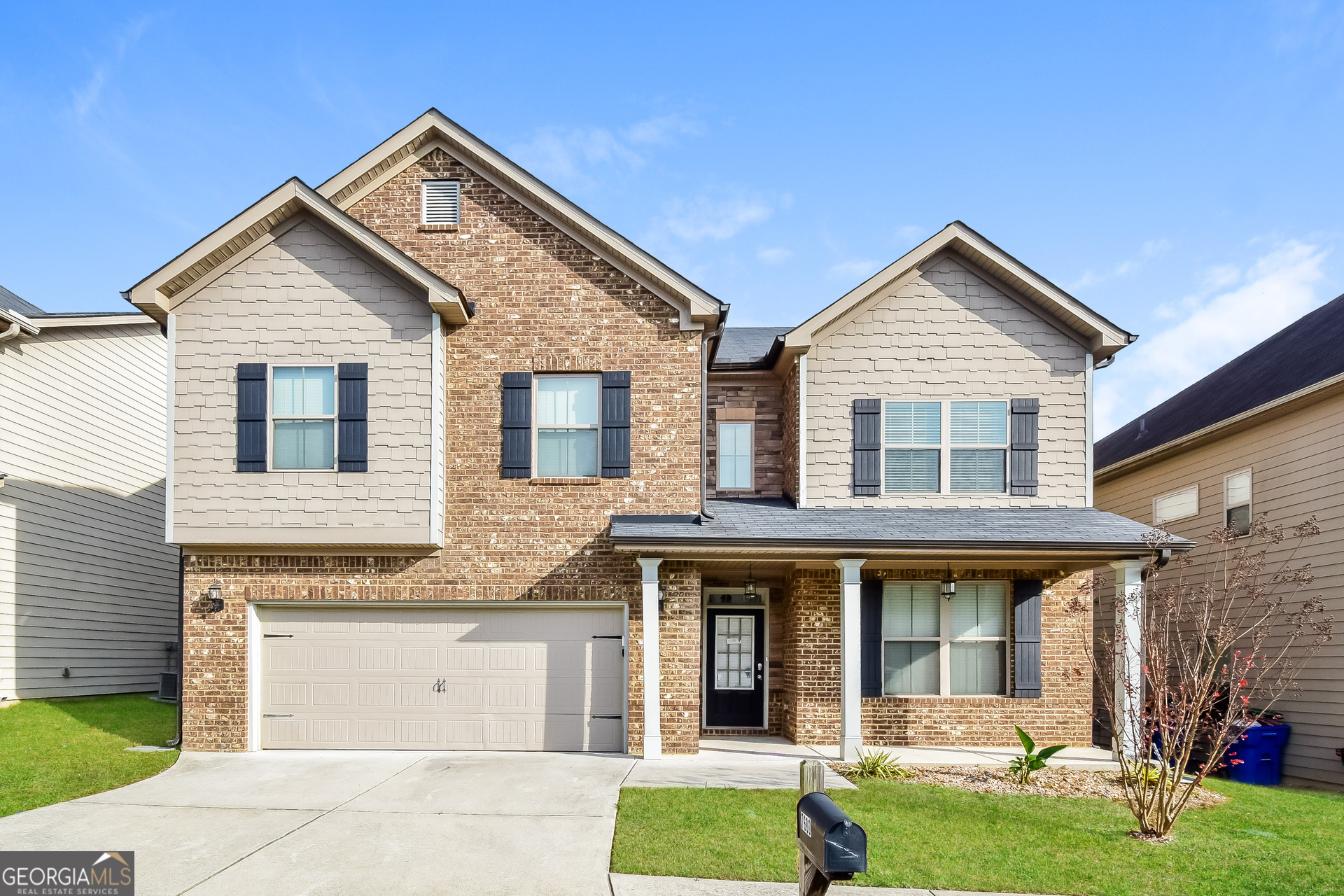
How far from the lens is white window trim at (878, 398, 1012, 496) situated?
40.9ft

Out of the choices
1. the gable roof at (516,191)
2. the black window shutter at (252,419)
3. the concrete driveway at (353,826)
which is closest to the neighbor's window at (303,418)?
the black window shutter at (252,419)

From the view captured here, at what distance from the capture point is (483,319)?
11844 mm

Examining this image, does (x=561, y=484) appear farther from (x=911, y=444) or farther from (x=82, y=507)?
(x=82, y=507)

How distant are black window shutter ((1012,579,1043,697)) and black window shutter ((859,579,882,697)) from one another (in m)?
1.87

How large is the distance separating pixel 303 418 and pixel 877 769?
817cm

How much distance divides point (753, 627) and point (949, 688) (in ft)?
9.61

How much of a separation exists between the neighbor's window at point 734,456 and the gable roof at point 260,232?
456 centimetres

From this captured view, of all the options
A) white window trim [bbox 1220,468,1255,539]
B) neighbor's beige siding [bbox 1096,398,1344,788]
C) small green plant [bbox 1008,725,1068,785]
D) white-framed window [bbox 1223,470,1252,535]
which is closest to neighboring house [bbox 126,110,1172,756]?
small green plant [bbox 1008,725,1068,785]

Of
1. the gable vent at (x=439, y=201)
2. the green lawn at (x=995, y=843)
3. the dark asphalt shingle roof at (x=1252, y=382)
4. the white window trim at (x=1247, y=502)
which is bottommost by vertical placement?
the green lawn at (x=995, y=843)

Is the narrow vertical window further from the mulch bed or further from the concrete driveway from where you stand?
the concrete driveway

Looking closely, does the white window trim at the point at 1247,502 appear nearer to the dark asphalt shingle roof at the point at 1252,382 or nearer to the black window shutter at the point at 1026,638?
the dark asphalt shingle roof at the point at 1252,382

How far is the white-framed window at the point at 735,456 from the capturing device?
13570 millimetres

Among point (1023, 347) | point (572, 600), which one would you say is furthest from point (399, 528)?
point (1023, 347)

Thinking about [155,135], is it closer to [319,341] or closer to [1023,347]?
[319,341]
